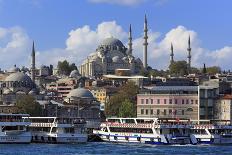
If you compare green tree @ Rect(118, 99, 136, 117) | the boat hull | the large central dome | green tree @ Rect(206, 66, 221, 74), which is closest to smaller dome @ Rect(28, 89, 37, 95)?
green tree @ Rect(118, 99, 136, 117)

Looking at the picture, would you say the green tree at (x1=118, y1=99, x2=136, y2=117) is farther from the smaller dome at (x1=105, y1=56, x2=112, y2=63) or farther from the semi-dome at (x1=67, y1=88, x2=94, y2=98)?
the smaller dome at (x1=105, y1=56, x2=112, y2=63)

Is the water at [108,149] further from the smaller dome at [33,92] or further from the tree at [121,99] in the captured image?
the smaller dome at [33,92]

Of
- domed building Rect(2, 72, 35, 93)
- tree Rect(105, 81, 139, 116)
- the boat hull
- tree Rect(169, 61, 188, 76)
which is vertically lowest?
the boat hull

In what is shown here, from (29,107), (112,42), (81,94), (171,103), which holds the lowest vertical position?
(29,107)

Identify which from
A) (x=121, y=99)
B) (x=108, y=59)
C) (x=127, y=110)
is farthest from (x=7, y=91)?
(x=108, y=59)

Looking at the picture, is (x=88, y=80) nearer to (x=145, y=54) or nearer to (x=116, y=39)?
(x=145, y=54)

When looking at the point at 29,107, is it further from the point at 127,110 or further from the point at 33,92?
the point at 33,92

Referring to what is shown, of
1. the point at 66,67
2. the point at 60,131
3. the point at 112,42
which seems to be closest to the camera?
the point at 60,131
